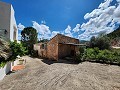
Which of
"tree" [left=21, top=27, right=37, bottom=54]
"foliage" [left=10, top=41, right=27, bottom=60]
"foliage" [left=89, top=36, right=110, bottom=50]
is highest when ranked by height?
"tree" [left=21, top=27, right=37, bottom=54]

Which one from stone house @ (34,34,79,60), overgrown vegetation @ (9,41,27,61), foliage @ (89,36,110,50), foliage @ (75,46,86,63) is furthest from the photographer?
foliage @ (89,36,110,50)

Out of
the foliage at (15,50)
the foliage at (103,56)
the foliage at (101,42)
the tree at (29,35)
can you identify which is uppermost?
the tree at (29,35)

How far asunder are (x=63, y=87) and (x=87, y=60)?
10.9 m

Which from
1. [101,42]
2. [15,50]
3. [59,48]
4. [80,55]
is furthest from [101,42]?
[15,50]

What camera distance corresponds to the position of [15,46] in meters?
10.4

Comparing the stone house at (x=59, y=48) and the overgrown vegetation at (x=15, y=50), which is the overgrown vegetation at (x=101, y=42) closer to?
the stone house at (x=59, y=48)

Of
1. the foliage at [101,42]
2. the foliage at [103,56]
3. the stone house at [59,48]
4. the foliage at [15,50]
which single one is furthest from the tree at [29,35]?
the foliage at [15,50]

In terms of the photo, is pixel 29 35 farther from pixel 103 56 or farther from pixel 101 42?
pixel 103 56

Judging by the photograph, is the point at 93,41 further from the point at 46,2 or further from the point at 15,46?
the point at 15,46

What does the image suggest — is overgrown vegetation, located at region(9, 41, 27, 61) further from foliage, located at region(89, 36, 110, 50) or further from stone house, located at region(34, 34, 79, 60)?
foliage, located at region(89, 36, 110, 50)

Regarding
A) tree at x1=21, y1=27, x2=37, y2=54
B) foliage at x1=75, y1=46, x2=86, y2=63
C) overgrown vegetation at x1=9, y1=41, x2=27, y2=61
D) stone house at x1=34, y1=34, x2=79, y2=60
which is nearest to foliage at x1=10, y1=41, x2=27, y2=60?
overgrown vegetation at x1=9, y1=41, x2=27, y2=61

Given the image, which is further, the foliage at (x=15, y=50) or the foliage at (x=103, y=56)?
the foliage at (x=103, y=56)

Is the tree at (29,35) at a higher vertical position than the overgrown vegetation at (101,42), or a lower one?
higher

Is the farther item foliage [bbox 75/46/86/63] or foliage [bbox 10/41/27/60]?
foliage [bbox 75/46/86/63]
